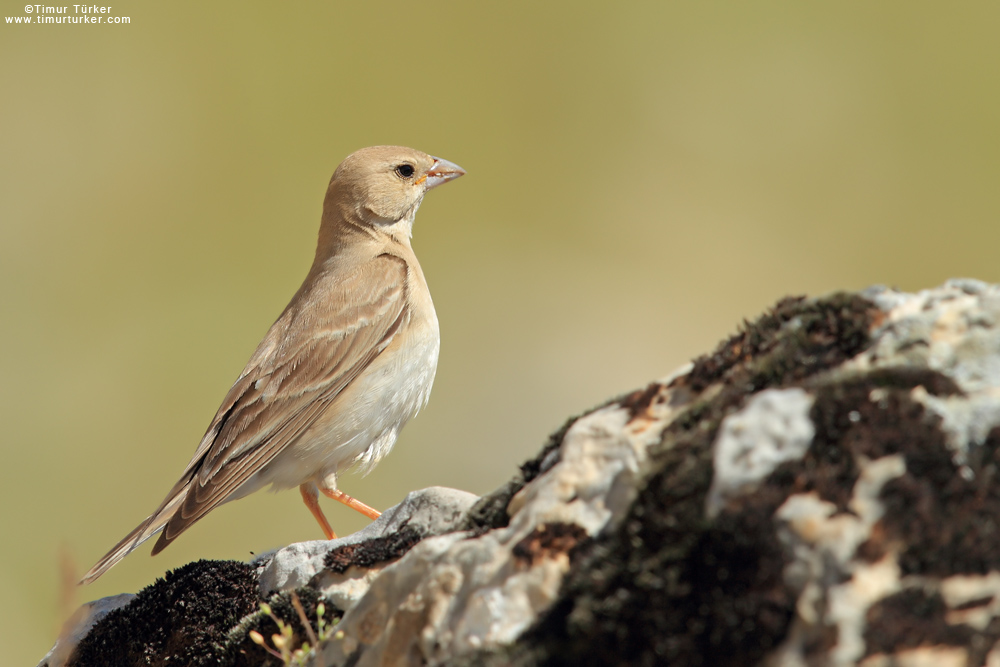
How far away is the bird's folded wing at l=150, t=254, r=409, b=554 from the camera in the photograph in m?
5.91

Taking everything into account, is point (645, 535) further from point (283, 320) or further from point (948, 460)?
point (283, 320)

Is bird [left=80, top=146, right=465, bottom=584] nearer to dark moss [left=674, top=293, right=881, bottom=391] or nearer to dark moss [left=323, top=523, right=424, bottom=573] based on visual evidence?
dark moss [left=323, top=523, right=424, bottom=573]

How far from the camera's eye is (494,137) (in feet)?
77.5

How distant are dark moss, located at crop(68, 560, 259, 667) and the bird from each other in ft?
3.30

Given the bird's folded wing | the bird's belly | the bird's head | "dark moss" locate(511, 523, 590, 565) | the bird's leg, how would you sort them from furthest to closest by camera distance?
the bird's head → the bird's leg → the bird's belly → the bird's folded wing → "dark moss" locate(511, 523, 590, 565)

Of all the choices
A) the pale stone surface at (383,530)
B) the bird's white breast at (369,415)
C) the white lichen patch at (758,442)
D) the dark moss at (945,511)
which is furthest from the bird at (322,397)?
the dark moss at (945,511)

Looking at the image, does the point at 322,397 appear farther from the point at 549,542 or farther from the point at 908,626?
the point at 908,626

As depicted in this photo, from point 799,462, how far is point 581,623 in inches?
29.8

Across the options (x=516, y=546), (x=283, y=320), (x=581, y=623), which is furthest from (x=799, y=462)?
(x=283, y=320)

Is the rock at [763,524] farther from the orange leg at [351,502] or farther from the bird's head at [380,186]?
the bird's head at [380,186]

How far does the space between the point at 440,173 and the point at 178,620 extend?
4680 mm

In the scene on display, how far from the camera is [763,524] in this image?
2.31m

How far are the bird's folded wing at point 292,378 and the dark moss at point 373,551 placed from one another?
1.83m

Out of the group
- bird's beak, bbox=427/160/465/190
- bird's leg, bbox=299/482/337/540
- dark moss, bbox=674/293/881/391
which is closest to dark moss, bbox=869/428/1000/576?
dark moss, bbox=674/293/881/391
